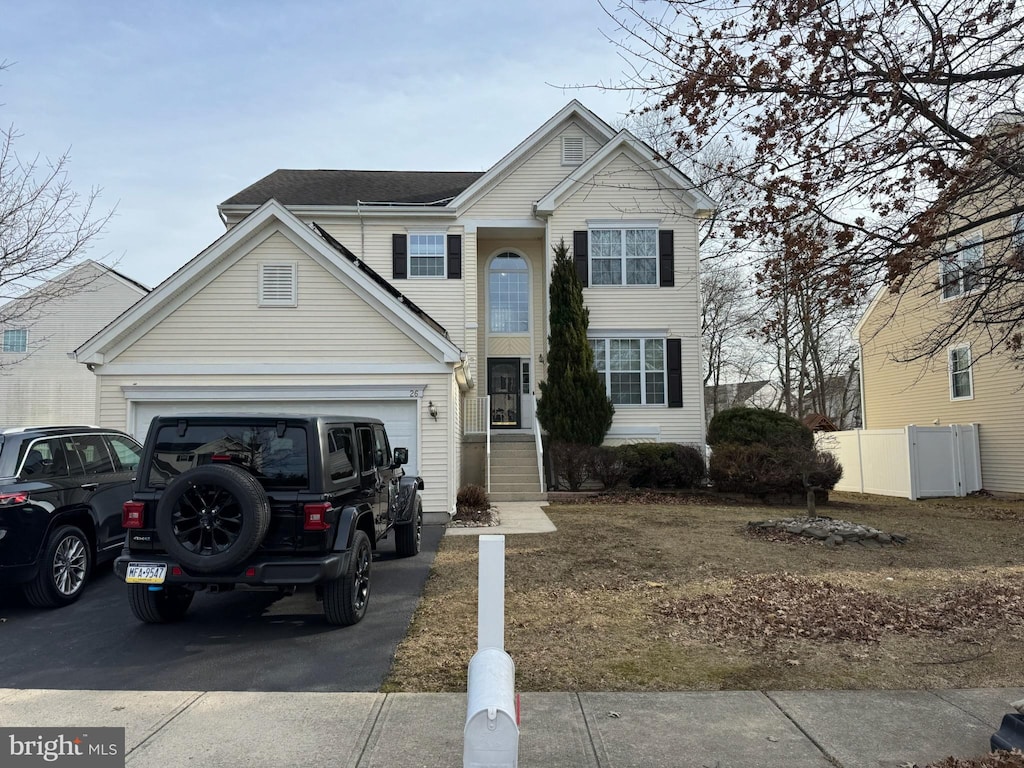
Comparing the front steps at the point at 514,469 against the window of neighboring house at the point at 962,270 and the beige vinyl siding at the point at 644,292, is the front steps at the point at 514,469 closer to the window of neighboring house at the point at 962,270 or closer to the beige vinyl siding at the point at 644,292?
the beige vinyl siding at the point at 644,292

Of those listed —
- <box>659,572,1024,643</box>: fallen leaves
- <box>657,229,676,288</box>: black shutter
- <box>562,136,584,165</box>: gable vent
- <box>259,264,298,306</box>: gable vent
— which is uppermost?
<box>562,136,584,165</box>: gable vent

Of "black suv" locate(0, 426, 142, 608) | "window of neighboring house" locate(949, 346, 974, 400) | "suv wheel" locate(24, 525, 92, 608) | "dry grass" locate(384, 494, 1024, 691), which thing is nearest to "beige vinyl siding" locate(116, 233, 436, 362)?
"dry grass" locate(384, 494, 1024, 691)

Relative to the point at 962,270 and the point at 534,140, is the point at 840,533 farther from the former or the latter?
the point at 534,140

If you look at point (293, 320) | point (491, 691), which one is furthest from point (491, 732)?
point (293, 320)

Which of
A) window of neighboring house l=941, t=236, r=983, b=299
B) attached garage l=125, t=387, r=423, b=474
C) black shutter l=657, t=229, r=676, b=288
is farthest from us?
black shutter l=657, t=229, r=676, b=288

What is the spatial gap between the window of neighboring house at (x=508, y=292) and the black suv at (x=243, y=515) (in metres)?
14.5

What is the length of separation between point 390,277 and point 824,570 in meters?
14.0

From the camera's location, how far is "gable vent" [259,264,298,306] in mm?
12688

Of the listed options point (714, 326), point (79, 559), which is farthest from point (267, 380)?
point (714, 326)

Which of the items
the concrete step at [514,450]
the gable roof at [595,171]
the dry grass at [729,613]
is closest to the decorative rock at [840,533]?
the dry grass at [729,613]

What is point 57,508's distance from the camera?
275 inches

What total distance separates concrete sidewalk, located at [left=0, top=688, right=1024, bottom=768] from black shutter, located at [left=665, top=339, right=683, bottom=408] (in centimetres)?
1430

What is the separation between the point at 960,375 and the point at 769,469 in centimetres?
869

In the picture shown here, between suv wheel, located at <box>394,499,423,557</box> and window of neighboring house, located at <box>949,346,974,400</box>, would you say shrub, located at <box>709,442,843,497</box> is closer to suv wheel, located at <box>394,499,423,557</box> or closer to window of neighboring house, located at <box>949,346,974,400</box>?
window of neighboring house, located at <box>949,346,974,400</box>
